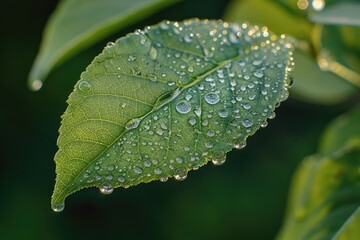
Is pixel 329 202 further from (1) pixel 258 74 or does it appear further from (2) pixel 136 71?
(2) pixel 136 71

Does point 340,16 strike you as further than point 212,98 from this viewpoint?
Yes

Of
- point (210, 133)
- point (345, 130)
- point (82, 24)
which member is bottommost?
point (345, 130)

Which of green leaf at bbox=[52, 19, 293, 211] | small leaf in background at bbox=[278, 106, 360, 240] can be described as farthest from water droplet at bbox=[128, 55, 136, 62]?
small leaf in background at bbox=[278, 106, 360, 240]

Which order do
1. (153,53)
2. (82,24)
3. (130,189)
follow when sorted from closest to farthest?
(153,53)
(82,24)
(130,189)

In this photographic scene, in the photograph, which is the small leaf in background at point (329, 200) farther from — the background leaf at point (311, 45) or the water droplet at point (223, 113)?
the water droplet at point (223, 113)

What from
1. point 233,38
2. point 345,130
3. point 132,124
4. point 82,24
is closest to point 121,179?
point 132,124

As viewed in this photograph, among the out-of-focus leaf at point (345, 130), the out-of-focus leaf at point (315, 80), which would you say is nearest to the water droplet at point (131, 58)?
the out-of-focus leaf at point (345, 130)
